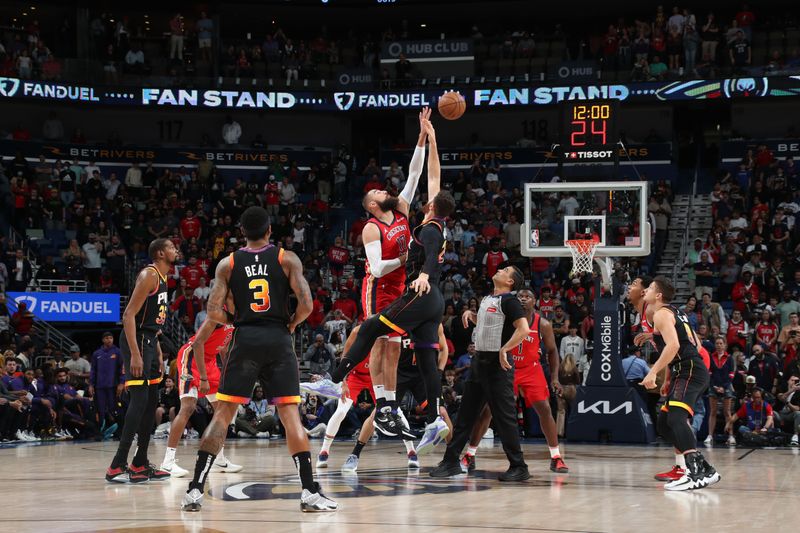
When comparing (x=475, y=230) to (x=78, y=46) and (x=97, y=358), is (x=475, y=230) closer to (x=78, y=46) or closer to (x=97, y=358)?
(x=97, y=358)

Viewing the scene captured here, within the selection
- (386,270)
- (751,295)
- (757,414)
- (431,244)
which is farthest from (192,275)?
(431,244)

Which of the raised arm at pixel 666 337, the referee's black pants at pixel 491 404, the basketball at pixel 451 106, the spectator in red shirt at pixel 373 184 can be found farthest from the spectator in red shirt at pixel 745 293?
the referee's black pants at pixel 491 404

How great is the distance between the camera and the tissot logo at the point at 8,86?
27.9m

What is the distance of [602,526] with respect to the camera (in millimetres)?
6996

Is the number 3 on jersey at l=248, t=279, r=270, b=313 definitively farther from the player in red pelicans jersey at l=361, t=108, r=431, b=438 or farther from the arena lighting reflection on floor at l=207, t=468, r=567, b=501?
the player in red pelicans jersey at l=361, t=108, r=431, b=438

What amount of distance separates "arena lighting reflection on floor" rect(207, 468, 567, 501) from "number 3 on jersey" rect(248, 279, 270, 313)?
1.72 metres

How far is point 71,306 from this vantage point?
72.9ft

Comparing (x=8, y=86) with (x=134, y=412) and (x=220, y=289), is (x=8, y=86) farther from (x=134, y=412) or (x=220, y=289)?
(x=220, y=289)

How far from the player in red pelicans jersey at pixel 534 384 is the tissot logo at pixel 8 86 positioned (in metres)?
20.2

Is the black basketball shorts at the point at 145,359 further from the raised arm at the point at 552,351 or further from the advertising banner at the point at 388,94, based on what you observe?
the advertising banner at the point at 388,94

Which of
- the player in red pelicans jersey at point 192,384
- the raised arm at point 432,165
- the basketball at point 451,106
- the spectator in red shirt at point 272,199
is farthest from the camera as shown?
the spectator in red shirt at point 272,199

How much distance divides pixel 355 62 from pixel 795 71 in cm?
1283

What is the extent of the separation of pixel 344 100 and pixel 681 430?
22.1 meters

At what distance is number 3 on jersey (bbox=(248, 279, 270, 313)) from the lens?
7.69 meters
